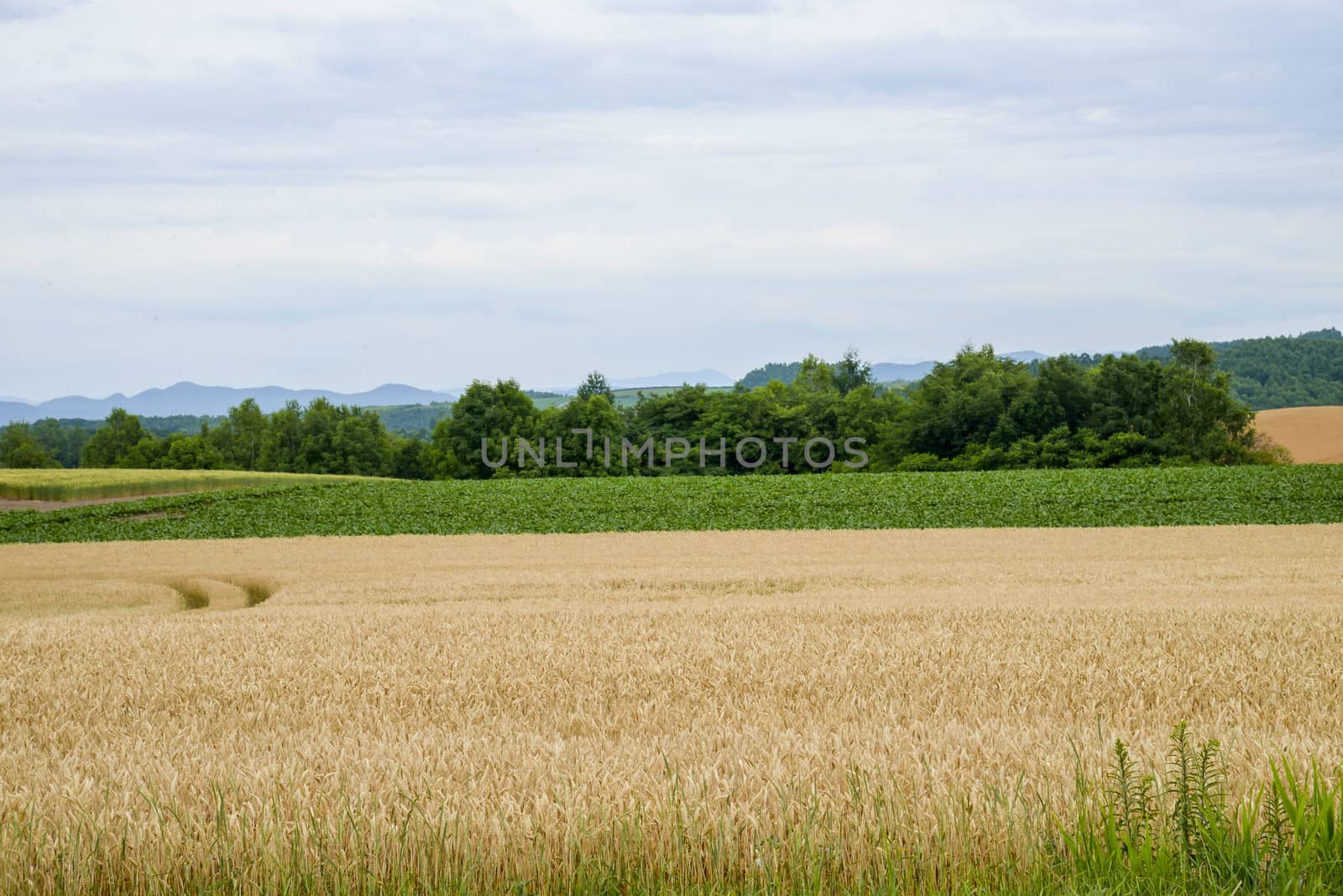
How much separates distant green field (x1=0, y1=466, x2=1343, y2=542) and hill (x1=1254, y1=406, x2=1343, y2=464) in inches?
1804

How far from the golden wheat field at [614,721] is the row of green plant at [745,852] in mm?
21

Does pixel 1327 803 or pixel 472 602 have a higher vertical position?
pixel 1327 803

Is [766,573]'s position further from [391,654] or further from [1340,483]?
[1340,483]

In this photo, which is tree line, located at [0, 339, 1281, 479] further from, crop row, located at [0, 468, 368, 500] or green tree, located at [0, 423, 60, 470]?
crop row, located at [0, 468, 368, 500]

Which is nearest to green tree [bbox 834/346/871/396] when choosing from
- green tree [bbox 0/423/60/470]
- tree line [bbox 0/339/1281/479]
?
tree line [bbox 0/339/1281/479]

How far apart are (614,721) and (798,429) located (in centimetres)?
8444

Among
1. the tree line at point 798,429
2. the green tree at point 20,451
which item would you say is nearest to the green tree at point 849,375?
the tree line at point 798,429

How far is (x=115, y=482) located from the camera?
57031mm

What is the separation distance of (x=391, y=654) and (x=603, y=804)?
6.01 meters

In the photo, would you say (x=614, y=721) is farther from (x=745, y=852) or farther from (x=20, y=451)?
(x=20, y=451)

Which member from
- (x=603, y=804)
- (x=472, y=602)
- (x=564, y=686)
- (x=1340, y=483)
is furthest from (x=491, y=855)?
(x=1340, y=483)

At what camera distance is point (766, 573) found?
2184 centimetres

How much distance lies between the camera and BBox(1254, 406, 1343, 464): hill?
86.9 meters

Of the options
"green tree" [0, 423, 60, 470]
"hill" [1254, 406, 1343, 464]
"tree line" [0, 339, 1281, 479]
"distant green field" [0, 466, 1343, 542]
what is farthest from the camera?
"green tree" [0, 423, 60, 470]
